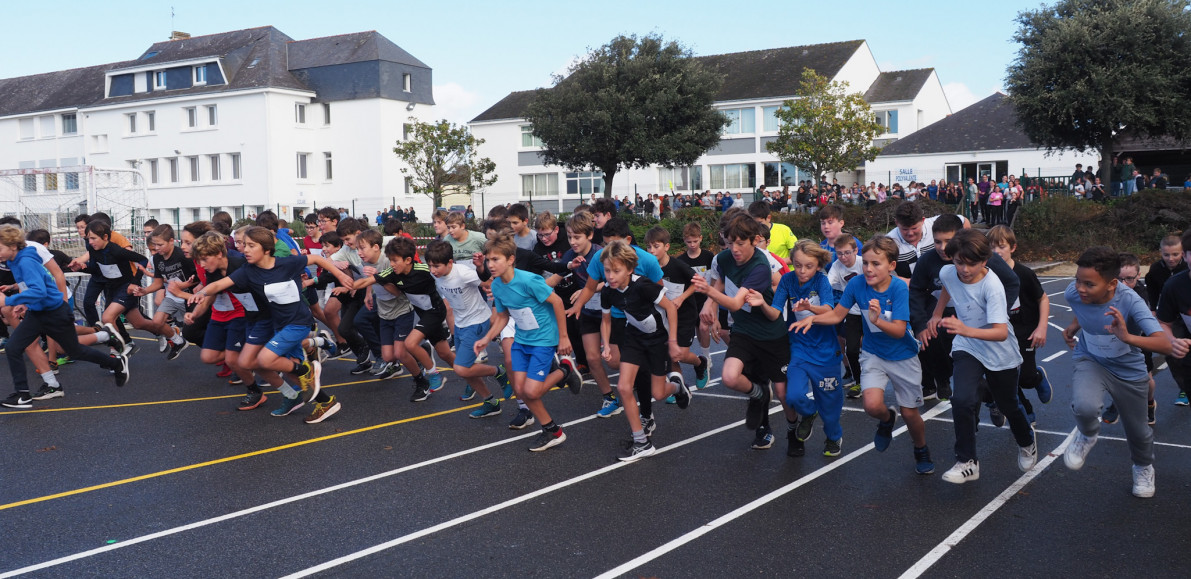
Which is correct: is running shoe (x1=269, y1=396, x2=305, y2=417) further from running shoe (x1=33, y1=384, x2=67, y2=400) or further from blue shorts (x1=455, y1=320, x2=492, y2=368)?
running shoe (x1=33, y1=384, x2=67, y2=400)

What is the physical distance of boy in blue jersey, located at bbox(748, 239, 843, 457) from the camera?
6758mm

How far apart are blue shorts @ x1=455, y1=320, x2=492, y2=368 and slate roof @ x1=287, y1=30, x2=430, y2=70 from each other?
1706 inches

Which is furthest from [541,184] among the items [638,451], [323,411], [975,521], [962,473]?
[975,521]

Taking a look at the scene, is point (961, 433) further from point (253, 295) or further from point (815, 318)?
point (253, 295)

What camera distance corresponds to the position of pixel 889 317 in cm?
635

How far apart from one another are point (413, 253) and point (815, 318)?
166 inches

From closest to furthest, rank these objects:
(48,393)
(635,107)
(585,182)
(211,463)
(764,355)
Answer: (764,355)
(211,463)
(48,393)
(635,107)
(585,182)

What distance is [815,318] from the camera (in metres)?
6.52

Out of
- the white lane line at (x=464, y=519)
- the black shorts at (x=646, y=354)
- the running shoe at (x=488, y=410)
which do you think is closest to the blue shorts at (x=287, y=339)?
the running shoe at (x=488, y=410)

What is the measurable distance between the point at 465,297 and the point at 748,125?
141 feet

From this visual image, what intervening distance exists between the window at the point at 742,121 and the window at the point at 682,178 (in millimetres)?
2793

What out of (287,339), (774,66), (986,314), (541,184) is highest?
(774,66)

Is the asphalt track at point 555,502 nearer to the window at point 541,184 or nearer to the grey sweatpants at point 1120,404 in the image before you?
the grey sweatpants at point 1120,404

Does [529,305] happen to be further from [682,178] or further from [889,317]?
[682,178]
